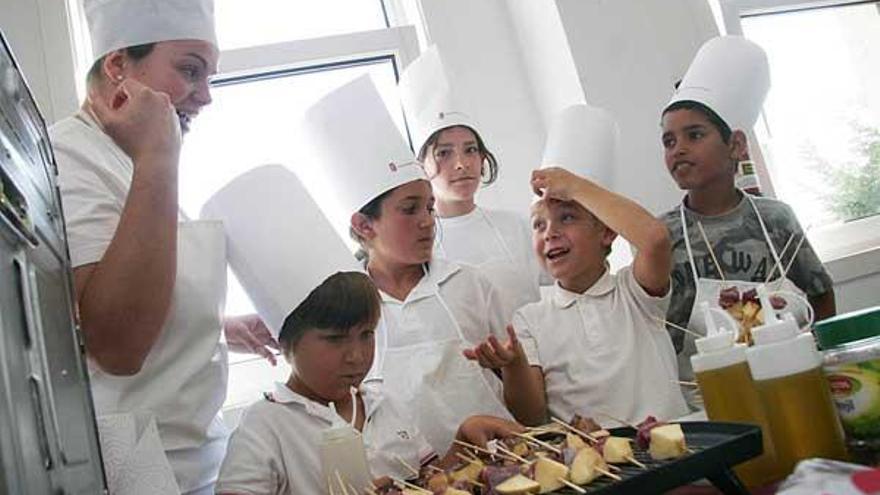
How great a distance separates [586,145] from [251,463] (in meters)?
0.96

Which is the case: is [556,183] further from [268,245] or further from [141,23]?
[141,23]

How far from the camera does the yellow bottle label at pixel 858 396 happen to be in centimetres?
63

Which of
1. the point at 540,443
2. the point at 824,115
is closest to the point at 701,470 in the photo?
the point at 540,443

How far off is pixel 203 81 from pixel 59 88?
0.92 meters

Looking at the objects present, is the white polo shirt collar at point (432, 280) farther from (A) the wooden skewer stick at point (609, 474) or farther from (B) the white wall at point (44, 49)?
(B) the white wall at point (44, 49)

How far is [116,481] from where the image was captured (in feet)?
2.26

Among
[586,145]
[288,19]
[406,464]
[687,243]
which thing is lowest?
[406,464]

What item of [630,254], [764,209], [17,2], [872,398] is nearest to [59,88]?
Result: [17,2]

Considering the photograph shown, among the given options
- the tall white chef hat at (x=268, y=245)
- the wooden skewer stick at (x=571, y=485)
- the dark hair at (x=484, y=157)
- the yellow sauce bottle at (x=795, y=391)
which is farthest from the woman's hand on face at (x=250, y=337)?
the yellow sauce bottle at (x=795, y=391)

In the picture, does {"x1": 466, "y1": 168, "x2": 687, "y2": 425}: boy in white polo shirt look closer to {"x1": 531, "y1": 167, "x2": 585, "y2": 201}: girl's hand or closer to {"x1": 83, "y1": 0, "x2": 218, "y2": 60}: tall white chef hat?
{"x1": 531, "y1": 167, "x2": 585, "y2": 201}: girl's hand

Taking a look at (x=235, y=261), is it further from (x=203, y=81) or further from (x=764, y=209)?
(x=764, y=209)

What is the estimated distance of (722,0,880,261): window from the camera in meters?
2.50

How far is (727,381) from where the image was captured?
0.73 metres

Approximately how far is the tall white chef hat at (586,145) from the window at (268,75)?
0.62 m
